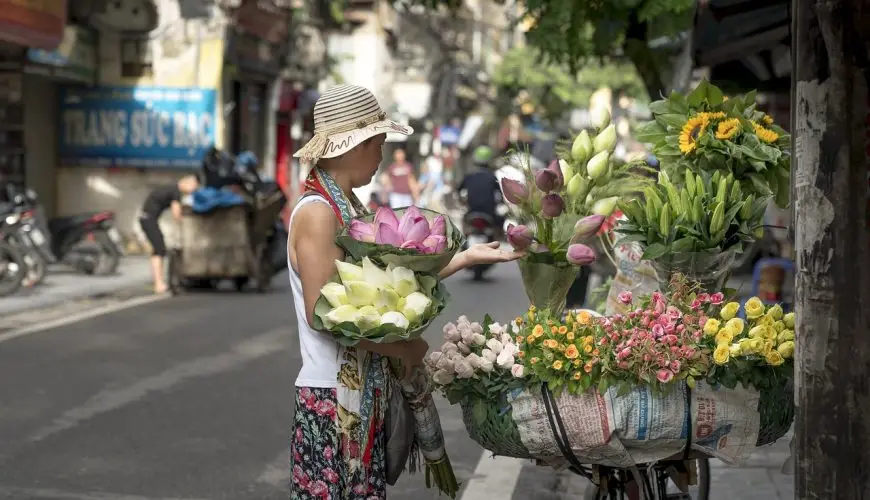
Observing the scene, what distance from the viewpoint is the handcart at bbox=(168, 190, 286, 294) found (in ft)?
55.2

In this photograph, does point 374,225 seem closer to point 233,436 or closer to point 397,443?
point 397,443

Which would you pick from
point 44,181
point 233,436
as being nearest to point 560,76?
point 44,181

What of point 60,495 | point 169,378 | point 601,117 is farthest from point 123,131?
point 601,117

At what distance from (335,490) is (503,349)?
0.61 meters

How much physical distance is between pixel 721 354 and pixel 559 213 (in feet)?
2.23

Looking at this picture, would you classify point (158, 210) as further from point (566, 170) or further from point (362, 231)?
point (362, 231)

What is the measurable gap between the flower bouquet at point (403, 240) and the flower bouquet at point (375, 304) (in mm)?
31

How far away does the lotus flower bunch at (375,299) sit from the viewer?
3539 millimetres

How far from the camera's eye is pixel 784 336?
3.92 metres

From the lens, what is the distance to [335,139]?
150 inches

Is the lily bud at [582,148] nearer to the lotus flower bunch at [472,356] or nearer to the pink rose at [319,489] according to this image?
the lotus flower bunch at [472,356]

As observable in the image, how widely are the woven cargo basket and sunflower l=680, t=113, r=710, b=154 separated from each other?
3.11 ft

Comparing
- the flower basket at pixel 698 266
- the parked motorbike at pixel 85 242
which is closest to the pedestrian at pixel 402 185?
the parked motorbike at pixel 85 242

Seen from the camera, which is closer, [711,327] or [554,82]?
[711,327]
